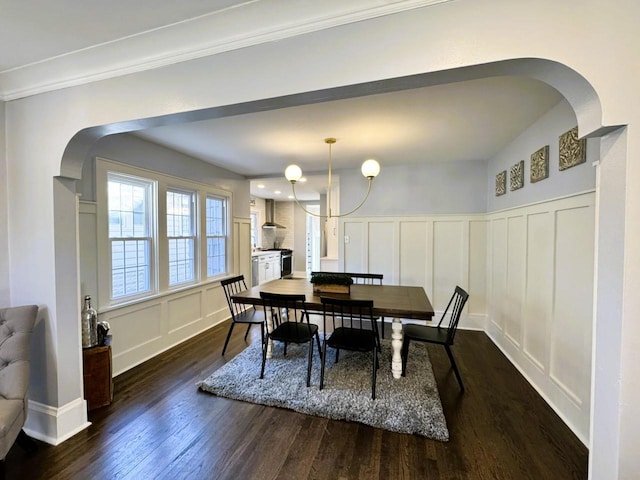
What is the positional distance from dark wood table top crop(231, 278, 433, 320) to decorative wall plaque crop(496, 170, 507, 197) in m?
1.62

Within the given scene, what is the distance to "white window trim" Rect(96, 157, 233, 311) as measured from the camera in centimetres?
270

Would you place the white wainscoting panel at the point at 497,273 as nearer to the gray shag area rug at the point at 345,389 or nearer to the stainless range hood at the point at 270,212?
the gray shag area rug at the point at 345,389

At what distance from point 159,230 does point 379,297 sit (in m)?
2.60

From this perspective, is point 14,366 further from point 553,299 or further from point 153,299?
point 553,299

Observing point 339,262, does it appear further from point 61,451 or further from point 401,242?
point 61,451

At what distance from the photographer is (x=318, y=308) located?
8.38 feet

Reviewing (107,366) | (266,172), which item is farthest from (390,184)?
(107,366)

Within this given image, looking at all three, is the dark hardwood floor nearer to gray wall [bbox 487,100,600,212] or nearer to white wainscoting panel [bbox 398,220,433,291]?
gray wall [bbox 487,100,600,212]

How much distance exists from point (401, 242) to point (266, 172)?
7.99 feet

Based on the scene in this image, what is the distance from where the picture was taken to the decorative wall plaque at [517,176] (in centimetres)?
292

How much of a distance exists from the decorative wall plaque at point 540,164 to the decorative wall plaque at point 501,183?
0.73m

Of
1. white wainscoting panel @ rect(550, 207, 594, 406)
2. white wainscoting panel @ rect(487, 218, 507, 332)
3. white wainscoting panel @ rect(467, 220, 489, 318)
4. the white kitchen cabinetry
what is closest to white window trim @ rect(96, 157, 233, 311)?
the white kitchen cabinetry

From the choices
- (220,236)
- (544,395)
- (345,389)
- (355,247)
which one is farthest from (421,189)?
(220,236)

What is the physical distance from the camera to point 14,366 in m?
1.71
